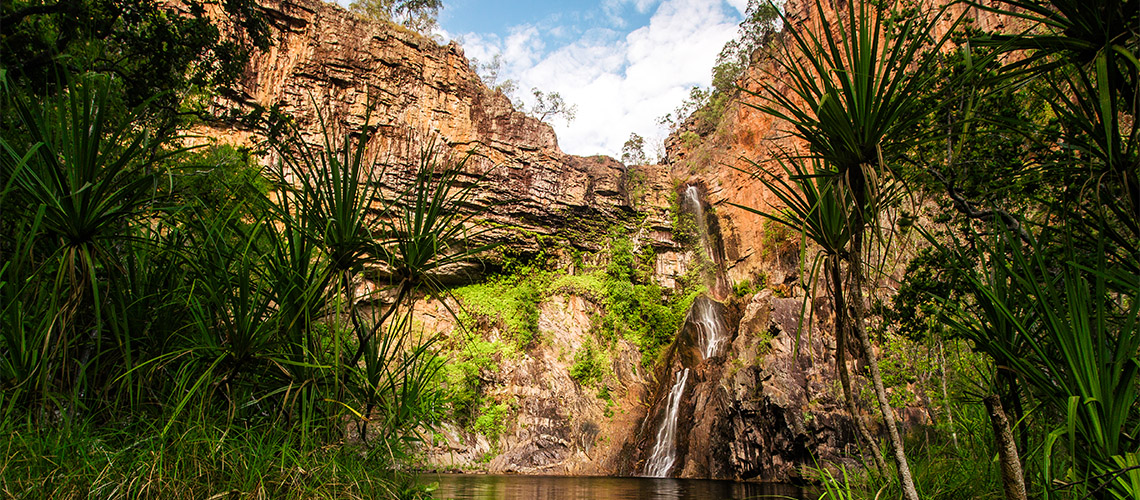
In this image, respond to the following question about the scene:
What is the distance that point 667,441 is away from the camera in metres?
14.1

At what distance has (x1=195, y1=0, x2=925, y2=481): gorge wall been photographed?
1234cm

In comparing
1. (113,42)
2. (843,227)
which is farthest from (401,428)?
(113,42)

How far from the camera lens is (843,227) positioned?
2.50m

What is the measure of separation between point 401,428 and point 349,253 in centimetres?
113

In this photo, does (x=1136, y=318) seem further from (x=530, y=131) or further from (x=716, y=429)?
(x=530, y=131)

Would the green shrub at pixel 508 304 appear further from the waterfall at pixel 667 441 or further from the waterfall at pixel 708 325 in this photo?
the waterfall at pixel 708 325

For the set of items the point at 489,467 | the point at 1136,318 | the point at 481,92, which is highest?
the point at 481,92

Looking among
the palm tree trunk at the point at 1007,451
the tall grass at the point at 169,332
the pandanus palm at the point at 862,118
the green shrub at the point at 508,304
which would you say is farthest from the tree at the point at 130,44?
the green shrub at the point at 508,304

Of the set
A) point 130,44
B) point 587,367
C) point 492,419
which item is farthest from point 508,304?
point 130,44

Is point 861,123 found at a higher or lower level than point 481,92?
lower

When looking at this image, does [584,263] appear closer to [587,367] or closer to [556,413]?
[587,367]

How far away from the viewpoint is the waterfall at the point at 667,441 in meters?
13.8

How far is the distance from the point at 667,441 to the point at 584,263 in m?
7.93

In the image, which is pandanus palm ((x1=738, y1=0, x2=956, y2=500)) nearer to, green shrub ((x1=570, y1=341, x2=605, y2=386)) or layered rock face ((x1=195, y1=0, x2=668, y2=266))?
layered rock face ((x1=195, y1=0, x2=668, y2=266))
